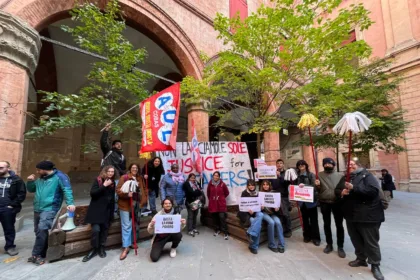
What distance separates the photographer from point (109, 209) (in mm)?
3773

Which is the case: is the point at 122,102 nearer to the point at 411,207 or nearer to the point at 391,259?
the point at 391,259

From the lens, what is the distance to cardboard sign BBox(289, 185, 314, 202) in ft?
13.3

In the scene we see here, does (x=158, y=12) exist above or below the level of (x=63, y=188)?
above

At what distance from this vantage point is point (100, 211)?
3625 mm

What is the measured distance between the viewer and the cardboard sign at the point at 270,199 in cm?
418

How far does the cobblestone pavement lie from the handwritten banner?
6.55 feet

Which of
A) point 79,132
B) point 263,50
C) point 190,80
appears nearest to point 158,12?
A: point 190,80

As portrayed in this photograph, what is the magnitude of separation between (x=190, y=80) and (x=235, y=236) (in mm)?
4503

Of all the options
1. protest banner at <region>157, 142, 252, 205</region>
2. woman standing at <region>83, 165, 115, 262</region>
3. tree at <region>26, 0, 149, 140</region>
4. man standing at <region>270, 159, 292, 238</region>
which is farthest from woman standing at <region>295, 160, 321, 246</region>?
tree at <region>26, 0, 149, 140</region>

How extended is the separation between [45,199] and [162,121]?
2475 mm

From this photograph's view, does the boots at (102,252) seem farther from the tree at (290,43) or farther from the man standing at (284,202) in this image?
the tree at (290,43)

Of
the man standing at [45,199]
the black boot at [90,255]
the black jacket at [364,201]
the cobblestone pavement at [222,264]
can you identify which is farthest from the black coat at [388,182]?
the man standing at [45,199]

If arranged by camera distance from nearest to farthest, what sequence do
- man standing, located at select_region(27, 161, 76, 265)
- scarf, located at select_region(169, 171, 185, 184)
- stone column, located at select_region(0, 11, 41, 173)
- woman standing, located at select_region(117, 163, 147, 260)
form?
man standing, located at select_region(27, 161, 76, 265) < woman standing, located at select_region(117, 163, 147, 260) < stone column, located at select_region(0, 11, 41, 173) < scarf, located at select_region(169, 171, 185, 184)

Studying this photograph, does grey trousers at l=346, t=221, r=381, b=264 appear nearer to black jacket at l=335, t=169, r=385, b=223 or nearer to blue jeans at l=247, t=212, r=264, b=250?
black jacket at l=335, t=169, r=385, b=223
